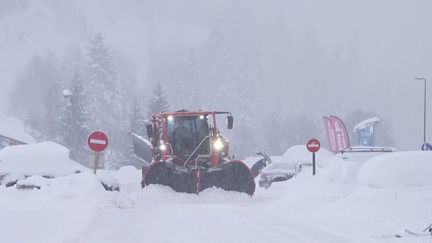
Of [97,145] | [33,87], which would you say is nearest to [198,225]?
[97,145]

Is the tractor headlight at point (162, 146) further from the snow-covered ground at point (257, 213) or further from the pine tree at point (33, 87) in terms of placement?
A: the pine tree at point (33, 87)

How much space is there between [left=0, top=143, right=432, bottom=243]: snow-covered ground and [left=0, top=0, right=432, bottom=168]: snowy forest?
201ft

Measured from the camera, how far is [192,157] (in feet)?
75.9

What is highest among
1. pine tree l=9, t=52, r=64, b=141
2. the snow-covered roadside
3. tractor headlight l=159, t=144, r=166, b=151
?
pine tree l=9, t=52, r=64, b=141

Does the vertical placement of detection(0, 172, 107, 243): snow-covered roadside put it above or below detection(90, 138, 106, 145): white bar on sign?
below

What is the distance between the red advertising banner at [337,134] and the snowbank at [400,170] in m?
29.7

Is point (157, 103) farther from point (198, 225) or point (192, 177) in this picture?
point (198, 225)

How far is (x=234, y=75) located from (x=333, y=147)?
85172 millimetres

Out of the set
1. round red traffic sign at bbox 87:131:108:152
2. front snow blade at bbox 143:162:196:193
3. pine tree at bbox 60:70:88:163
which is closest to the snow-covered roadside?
round red traffic sign at bbox 87:131:108:152

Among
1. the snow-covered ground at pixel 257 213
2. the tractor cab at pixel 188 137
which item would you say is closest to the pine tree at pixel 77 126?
the tractor cab at pixel 188 137

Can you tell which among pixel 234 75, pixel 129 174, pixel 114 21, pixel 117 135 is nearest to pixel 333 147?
pixel 129 174

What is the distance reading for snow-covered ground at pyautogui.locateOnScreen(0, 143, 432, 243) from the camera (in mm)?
11000

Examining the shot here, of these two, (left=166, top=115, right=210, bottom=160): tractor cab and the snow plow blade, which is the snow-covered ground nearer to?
the snow plow blade

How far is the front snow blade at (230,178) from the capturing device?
67.4ft
